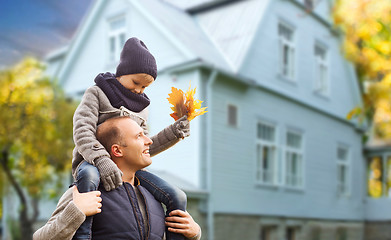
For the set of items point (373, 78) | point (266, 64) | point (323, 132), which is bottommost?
point (323, 132)

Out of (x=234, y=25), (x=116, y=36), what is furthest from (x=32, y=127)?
(x=234, y=25)

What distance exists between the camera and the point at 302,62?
53.1 ft

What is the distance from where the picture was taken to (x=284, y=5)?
50.2 ft

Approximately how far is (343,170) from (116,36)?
9696 millimetres

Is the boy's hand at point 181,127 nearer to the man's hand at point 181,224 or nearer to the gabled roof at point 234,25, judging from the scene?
the man's hand at point 181,224

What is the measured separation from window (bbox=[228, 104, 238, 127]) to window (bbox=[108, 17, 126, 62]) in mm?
3073

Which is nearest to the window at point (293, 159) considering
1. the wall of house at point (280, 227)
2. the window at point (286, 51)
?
the wall of house at point (280, 227)

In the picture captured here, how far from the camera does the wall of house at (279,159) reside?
12.5m

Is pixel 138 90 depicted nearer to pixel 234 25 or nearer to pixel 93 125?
pixel 93 125

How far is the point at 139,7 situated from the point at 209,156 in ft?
12.7

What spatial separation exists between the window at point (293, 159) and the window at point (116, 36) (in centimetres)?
525

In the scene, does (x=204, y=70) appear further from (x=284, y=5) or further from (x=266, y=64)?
(x=284, y=5)

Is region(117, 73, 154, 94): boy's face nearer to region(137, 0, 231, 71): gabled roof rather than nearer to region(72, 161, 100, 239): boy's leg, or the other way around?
region(72, 161, 100, 239): boy's leg

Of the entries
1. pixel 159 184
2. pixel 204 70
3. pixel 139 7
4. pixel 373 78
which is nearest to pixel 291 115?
pixel 204 70
